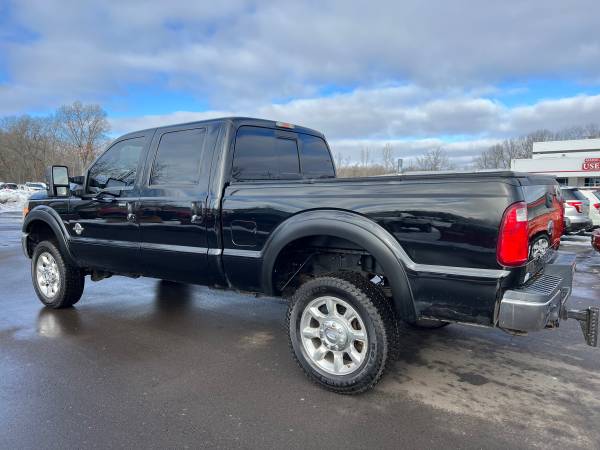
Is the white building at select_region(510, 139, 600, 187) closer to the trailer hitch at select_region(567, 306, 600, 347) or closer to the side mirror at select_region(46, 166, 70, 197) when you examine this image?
the trailer hitch at select_region(567, 306, 600, 347)

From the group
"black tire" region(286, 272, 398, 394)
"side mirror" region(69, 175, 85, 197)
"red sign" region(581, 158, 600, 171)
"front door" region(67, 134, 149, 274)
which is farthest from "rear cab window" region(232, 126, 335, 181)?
"red sign" region(581, 158, 600, 171)

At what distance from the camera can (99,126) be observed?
81938 mm

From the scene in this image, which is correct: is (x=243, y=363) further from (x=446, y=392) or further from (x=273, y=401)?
(x=446, y=392)

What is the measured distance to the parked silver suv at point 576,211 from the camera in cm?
1240

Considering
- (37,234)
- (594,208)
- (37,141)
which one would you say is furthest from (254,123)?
(37,141)

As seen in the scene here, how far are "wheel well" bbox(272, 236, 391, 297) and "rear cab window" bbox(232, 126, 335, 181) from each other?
894 mm

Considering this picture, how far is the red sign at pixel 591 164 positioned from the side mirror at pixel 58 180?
5070cm

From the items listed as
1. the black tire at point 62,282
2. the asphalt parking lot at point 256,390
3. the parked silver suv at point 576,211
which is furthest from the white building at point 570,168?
the black tire at point 62,282

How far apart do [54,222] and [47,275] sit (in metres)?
0.78

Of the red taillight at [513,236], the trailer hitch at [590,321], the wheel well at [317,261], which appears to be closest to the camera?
the red taillight at [513,236]

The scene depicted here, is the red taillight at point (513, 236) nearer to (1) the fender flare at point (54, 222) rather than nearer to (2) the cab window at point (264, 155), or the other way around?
(2) the cab window at point (264, 155)

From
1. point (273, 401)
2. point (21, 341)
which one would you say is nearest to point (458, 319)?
point (273, 401)

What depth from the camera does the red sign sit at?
146ft

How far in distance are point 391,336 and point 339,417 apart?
0.65 metres
